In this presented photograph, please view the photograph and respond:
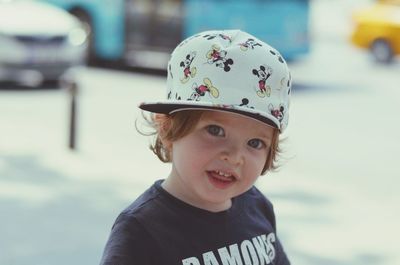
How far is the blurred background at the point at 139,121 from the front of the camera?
18.4 feet

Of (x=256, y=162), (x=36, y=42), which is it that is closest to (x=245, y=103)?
(x=256, y=162)

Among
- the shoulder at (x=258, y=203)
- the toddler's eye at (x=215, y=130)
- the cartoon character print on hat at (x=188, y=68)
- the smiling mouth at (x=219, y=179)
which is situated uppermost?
the cartoon character print on hat at (x=188, y=68)

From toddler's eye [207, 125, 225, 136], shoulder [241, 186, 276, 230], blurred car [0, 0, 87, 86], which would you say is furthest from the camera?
blurred car [0, 0, 87, 86]

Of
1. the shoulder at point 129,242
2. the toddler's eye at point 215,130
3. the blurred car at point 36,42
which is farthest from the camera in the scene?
the blurred car at point 36,42

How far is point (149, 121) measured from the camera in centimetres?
232

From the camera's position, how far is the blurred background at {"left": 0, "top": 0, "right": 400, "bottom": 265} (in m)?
5.62

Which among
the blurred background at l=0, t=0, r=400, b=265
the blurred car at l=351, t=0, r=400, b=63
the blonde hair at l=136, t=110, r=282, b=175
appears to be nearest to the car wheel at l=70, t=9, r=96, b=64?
the blurred background at l=0, t=0, r=400, b=265

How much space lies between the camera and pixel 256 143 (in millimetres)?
2113

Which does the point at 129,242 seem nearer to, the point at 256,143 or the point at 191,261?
the point at 191,261

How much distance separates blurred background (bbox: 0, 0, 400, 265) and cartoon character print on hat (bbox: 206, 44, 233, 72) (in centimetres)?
69

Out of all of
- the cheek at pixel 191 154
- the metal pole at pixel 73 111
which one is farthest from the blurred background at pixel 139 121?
the cheek at pixel 191 154

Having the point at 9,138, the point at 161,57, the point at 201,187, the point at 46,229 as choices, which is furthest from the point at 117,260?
the point at 161,57

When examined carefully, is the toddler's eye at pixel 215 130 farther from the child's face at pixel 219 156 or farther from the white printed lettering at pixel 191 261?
the white printed lettering at pixel 191 261

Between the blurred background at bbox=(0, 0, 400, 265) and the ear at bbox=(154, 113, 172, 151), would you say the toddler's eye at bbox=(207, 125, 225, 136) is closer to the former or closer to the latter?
the ear at bbox=(154, 113, 172, 151)
